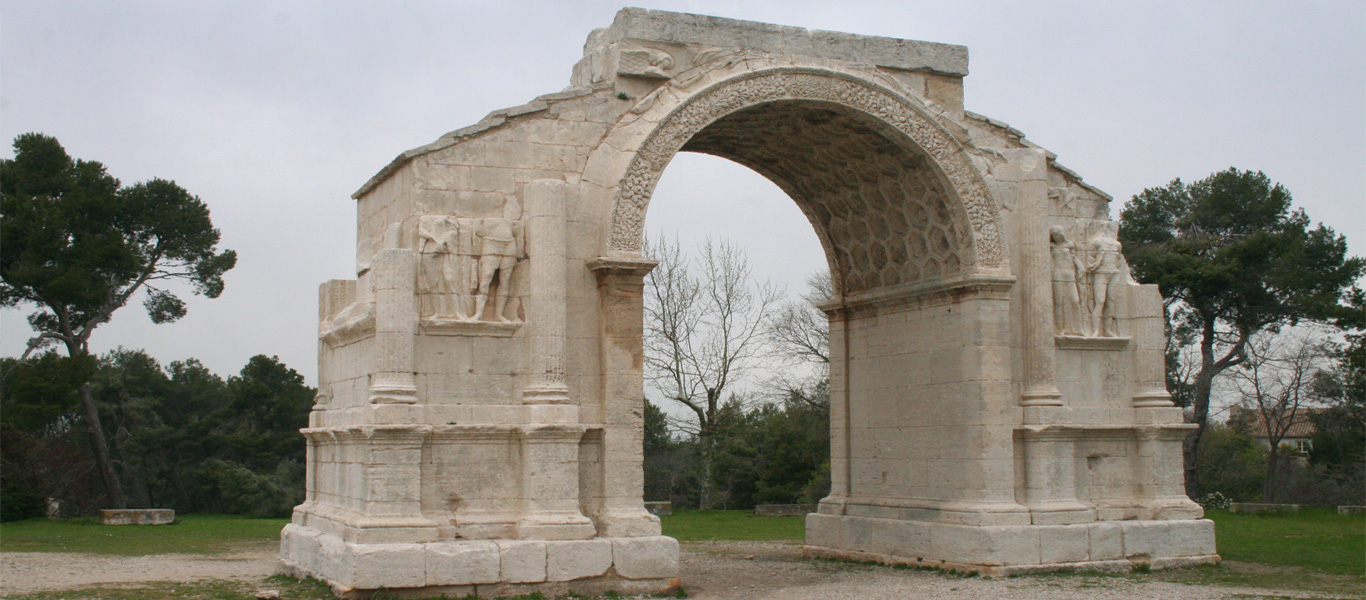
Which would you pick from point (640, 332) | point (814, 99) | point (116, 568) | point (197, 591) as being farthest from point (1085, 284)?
point (116, 568)

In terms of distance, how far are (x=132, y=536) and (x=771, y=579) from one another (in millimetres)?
10199

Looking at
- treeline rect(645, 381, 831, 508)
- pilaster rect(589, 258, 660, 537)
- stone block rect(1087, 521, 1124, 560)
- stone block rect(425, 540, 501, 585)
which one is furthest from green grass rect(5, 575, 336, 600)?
treeline rect(645, 381, 831, 508)

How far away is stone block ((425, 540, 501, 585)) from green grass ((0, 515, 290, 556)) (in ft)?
20.9

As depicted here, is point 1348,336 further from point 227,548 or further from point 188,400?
point 188,400

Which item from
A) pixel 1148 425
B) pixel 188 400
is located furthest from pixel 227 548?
pixel 188 400

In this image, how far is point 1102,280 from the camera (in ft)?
46.2

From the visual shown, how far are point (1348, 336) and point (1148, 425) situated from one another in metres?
13.8

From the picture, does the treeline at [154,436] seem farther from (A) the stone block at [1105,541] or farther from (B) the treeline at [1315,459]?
(B) the treeline at [1315,459]

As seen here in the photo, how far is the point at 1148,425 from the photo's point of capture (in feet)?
45.4

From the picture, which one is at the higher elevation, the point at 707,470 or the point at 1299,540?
the point at 707,470

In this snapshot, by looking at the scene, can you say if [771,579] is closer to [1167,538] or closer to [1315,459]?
[1167,538]

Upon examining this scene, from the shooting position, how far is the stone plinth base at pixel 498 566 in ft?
35.3

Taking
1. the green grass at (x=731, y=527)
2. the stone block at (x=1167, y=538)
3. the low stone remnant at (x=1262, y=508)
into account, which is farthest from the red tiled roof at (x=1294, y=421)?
the stone block at (x=1167, y=538)

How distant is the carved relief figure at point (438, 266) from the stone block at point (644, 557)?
103 inches
